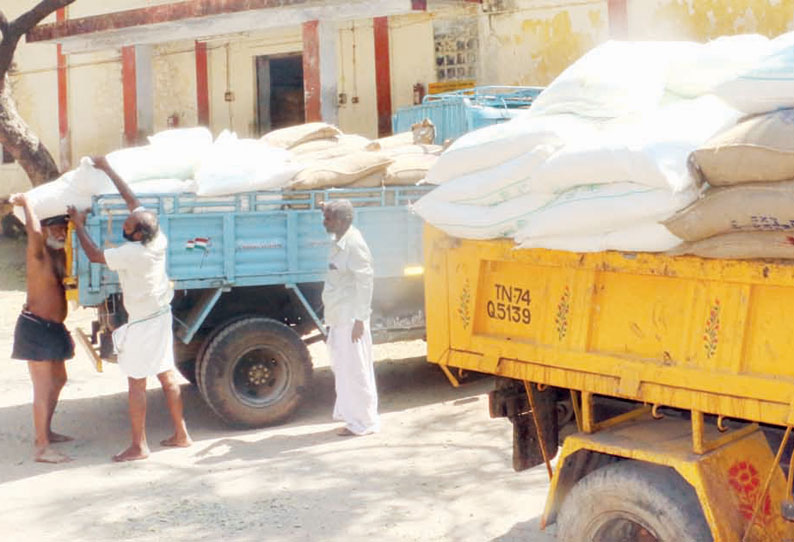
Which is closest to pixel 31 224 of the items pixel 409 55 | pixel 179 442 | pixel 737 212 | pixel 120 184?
pixel 120 184

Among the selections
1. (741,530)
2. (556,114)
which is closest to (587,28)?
(556,114)

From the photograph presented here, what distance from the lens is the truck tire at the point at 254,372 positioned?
729 cm

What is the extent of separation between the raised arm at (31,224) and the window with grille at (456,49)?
789 cm

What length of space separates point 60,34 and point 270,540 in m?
11.8

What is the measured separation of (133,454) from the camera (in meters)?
6.68

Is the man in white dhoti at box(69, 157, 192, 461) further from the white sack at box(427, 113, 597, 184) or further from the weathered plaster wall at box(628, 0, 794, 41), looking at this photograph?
the weathered plaster wall at box(628, 0, 794, 41)

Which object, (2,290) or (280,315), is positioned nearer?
(280,315)

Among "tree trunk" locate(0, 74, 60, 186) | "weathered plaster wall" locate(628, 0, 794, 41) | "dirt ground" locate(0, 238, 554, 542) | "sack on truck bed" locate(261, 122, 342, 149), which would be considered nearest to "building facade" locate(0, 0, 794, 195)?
"weathered plaster wall" locate(628, 0, 794, 41)

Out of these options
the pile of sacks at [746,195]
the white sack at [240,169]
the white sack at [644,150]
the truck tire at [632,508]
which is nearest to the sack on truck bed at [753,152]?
the pile of sacks at [746,195]

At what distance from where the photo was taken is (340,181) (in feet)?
24.9

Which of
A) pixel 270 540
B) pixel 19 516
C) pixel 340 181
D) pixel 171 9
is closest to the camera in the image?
pixel 270 540

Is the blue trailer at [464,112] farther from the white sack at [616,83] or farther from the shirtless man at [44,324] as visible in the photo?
the white sack at [616,83]

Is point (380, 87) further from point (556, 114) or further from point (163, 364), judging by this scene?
point (556, 114)

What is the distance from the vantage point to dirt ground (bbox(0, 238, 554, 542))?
5336mm
